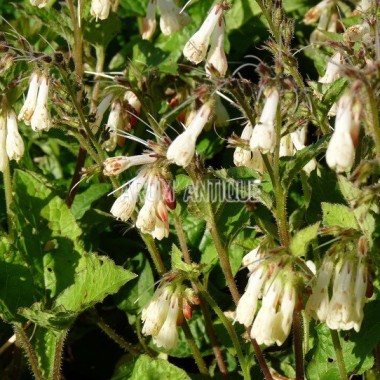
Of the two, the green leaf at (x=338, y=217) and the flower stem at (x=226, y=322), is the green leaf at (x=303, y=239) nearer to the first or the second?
the green leaf at (x=338, y=217)

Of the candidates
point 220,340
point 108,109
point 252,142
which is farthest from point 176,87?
point 252,142

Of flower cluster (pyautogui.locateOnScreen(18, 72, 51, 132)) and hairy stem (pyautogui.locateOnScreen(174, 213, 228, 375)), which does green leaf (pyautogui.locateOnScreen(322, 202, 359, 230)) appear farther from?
flower cluster (pyautogui.locateOnScreen(18, 72, 51, 132))

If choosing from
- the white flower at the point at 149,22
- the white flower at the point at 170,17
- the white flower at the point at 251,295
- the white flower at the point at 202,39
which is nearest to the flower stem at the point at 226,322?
the white flower at the point at 251,295

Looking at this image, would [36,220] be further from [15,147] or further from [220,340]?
[220,340]

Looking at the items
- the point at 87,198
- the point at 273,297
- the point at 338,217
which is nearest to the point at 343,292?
the point at 273,297

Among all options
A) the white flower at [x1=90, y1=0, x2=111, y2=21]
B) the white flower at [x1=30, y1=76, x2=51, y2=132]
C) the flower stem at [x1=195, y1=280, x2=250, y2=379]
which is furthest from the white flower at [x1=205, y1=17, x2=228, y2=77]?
the flower stem at [x1=195, y1=280, x2=250, y2=379]

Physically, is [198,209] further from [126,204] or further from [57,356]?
[57,356]
